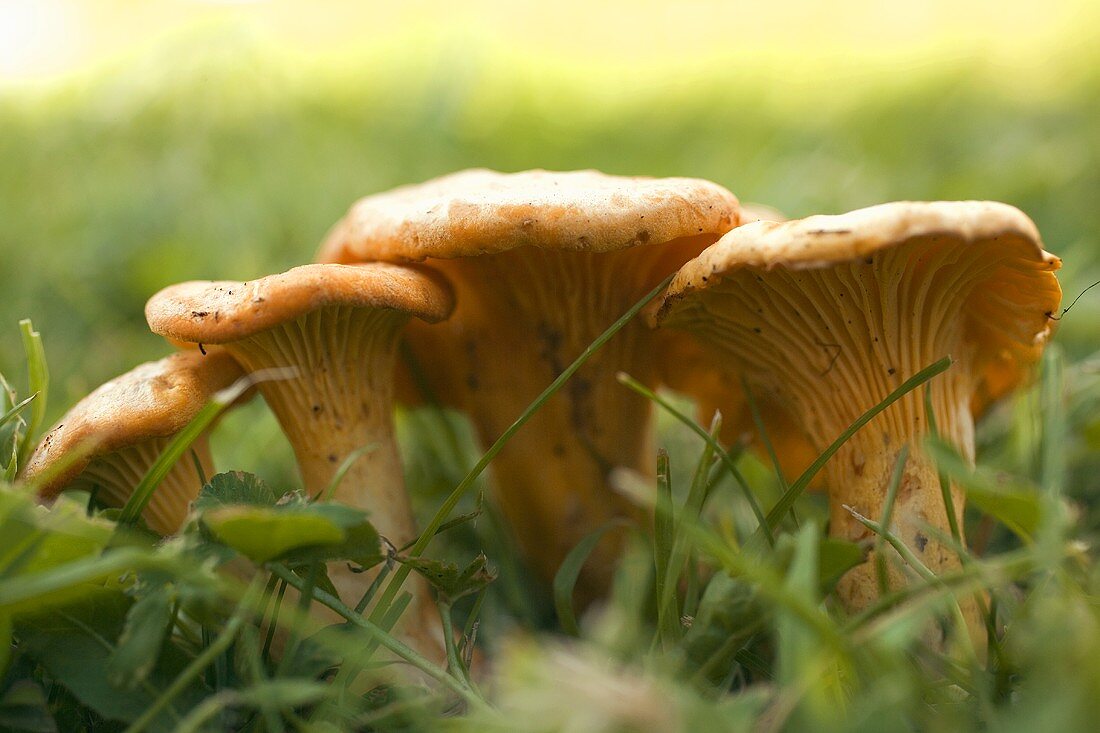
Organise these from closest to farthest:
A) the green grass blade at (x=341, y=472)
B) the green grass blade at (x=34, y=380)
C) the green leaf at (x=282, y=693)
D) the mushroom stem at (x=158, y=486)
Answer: the green leaf at (x=282, y=693), the green grass blade at (x=341, y=472), the green grass blade at (x=34, y=380), the mushroom stem at (x=158, y=486)

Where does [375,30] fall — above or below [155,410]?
above

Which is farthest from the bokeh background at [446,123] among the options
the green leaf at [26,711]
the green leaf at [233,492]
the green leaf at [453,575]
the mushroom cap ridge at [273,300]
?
the green leaf at [26,711]

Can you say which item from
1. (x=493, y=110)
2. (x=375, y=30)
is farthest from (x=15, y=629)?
(x=375, y=30)

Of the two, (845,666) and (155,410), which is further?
(155,410)

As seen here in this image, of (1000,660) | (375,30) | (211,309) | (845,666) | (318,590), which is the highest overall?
(375,30)

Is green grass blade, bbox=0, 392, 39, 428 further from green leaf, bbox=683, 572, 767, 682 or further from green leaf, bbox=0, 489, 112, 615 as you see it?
green leaf, bbox=683, 572, 767, 682

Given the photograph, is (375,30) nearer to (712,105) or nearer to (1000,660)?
(712,105)

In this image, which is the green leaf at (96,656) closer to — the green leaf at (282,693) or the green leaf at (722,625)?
the green leaf at (282,693)
